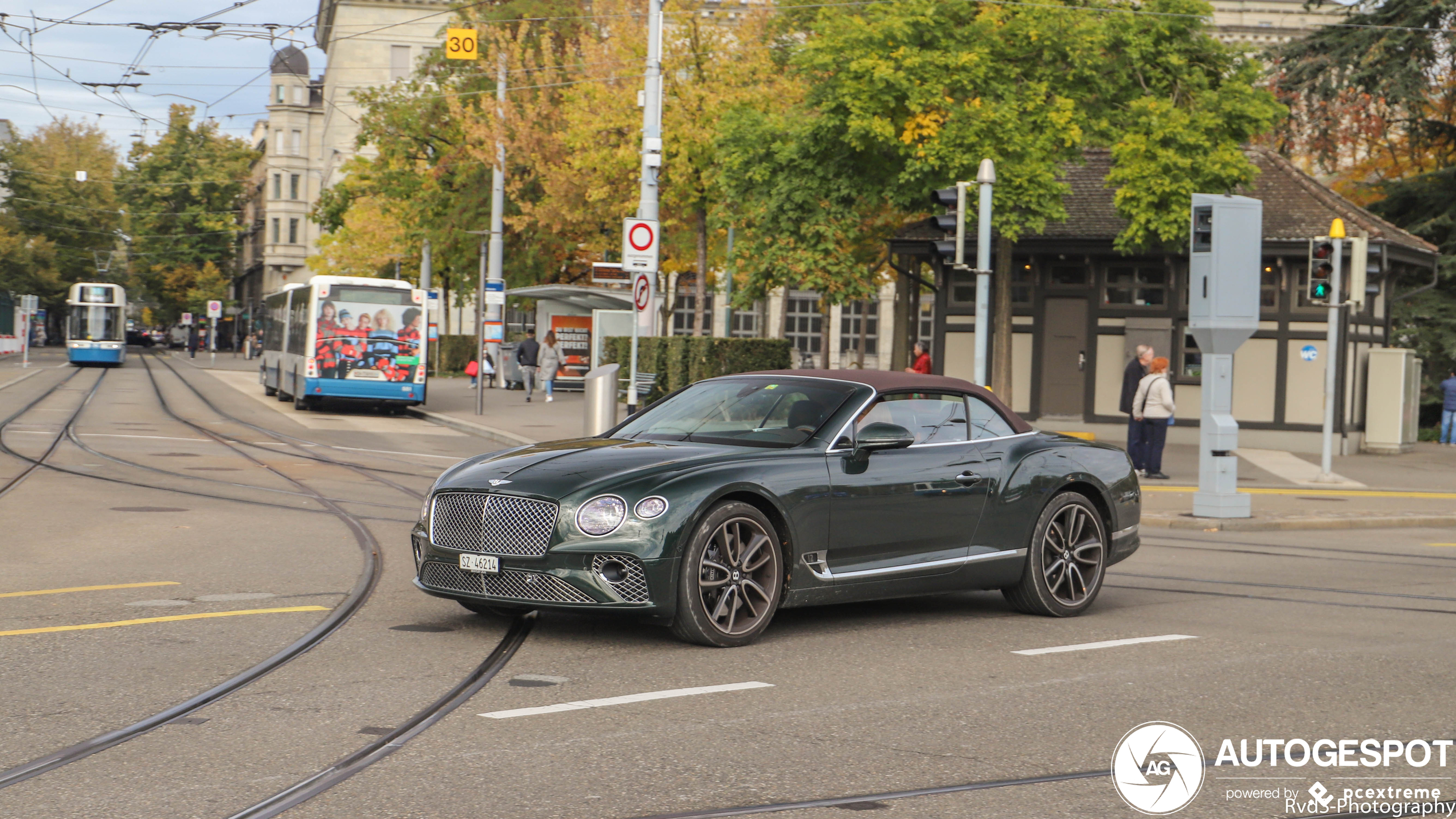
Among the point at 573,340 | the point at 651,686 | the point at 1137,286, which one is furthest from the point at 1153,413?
the point at 573,340

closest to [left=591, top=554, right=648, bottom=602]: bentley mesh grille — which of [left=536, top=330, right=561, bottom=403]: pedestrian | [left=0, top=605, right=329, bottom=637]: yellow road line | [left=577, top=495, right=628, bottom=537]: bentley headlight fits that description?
[left=577, top=495, right=628, bottom=537]: bentley headlight

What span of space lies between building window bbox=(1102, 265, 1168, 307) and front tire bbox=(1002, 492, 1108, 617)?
812 inches

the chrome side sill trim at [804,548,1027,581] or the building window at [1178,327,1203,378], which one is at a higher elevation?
the building window at [1178,327,1203,378]

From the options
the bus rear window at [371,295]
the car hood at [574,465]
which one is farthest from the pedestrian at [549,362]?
the car hood at [574,465]

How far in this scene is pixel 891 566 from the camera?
→ 325 inches

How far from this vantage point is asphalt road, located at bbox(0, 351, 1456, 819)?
4.94 m

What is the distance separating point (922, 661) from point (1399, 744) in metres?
2.23

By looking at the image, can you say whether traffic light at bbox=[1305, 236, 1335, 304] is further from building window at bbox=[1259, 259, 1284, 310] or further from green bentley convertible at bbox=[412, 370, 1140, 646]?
green bentley convertible at bbox=[412, 370, 1140, 646]

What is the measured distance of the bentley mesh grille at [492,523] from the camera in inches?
290

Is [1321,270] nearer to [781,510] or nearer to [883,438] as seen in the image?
[883,438]

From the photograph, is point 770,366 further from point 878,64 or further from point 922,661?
point 922,661

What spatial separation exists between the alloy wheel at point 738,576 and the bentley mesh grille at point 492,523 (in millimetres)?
763

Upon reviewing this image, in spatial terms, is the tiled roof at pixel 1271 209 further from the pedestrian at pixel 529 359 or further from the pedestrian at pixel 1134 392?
the pedestrian at pixel 529 359

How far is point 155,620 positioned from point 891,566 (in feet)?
12.4
